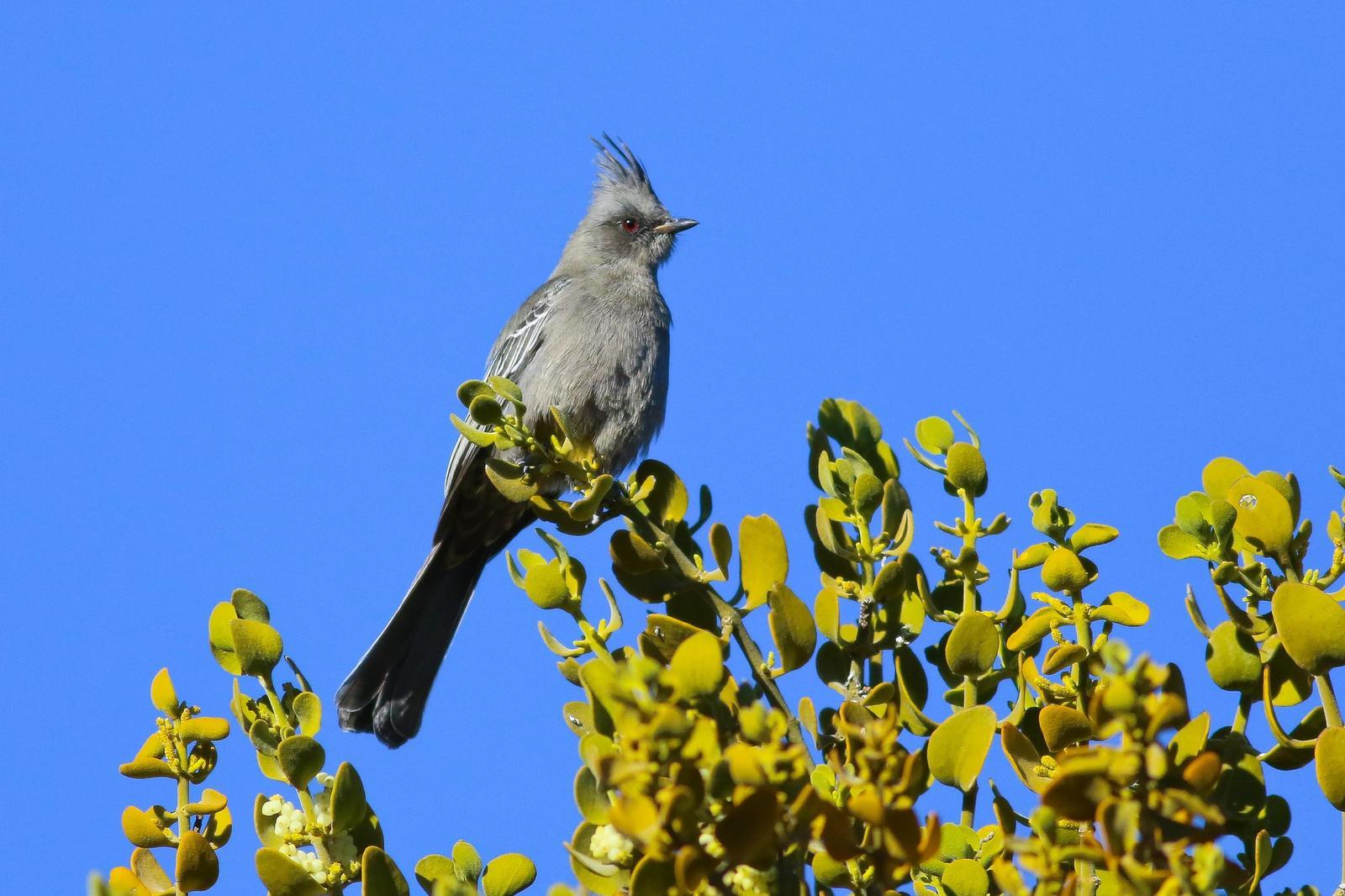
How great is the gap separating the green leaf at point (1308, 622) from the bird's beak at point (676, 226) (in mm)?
5635

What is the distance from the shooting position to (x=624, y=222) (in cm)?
775

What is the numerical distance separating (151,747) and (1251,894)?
1873 mm

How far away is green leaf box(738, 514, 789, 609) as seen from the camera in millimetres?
2693

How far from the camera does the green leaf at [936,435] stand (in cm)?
314

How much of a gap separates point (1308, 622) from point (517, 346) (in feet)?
16.0

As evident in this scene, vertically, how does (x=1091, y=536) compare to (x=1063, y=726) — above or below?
above

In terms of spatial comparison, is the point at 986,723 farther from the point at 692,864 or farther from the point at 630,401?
the point at 630,401

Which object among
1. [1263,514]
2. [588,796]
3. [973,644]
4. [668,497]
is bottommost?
[588,796]

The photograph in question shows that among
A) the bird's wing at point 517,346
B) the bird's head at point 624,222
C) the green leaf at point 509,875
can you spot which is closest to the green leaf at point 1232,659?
the green leaf at point 509,875

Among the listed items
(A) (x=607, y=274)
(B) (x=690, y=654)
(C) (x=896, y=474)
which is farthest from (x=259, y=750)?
(A) (x=607, y=274)

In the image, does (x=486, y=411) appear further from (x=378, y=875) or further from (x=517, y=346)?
(x=517, y=346)

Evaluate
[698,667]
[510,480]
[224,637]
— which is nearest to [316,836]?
[224,637]

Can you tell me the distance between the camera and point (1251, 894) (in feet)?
7.39

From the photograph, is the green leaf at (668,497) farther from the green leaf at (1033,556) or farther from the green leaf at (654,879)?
the green leaf at (654,879)
